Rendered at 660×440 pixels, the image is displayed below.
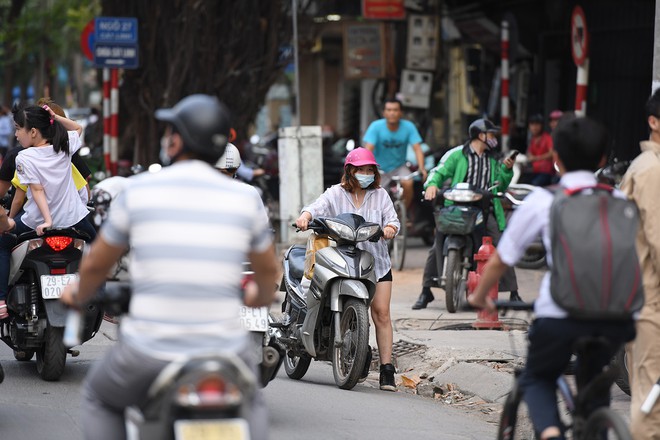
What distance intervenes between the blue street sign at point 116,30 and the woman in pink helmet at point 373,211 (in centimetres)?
961

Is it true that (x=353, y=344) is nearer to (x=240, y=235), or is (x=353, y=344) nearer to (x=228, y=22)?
(x=240, y=235)

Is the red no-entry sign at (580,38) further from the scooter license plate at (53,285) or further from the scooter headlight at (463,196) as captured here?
the scooter license plate at (53,285)

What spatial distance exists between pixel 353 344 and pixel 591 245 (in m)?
3.79

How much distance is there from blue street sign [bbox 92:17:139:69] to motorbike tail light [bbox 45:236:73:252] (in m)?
9.36

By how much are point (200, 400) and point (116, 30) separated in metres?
14.4

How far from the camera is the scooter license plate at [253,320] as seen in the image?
278 inches

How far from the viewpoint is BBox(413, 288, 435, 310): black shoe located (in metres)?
12.0

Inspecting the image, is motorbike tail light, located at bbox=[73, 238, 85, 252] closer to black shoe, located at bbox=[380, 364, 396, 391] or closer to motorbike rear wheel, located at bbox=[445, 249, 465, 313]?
black shoe, located at bbox=[380, 364, 396, 391]

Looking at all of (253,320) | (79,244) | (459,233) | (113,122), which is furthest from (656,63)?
(113,122)

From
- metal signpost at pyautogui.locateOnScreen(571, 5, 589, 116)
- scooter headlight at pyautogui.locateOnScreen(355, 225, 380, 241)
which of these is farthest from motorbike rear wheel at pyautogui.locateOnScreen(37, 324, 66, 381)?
metal signpost at pyautogui.locateOnScreen(571, 5, 589, 116)

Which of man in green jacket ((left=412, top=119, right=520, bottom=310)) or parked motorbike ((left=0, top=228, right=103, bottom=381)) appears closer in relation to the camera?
parked motorbike ((left=0, top=228, right=103, bottom=381))

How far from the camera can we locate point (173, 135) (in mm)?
4219

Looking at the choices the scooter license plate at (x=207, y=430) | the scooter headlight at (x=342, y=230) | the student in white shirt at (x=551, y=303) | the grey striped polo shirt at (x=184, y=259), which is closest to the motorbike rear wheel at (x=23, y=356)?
the scooter headlight at (x=342, y=230)

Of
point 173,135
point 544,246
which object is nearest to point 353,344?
point 544,246
